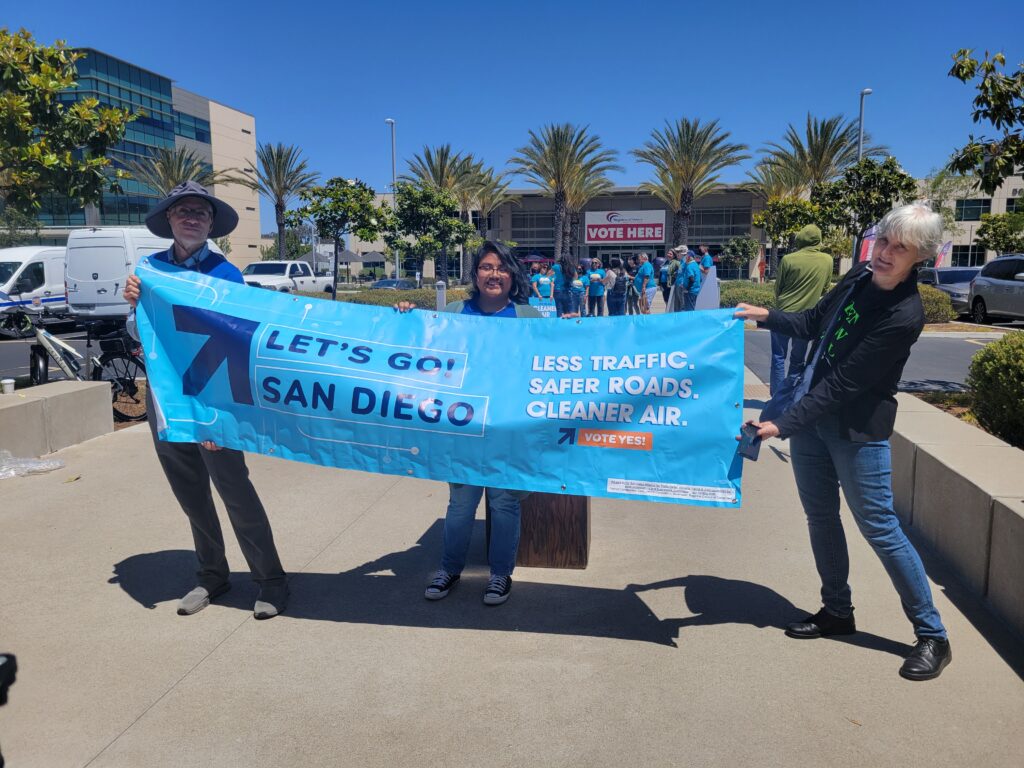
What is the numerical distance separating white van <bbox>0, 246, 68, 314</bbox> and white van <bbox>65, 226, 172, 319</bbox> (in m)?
3.89

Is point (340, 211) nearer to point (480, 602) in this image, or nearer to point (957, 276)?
point (957, 276)

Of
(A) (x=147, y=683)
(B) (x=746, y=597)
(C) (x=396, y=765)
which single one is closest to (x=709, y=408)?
(B) (x=746, y=597)

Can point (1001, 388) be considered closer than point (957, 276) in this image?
Yes

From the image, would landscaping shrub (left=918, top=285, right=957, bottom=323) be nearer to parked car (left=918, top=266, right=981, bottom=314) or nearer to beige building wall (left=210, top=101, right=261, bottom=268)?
parked car (left=918, top=266, right=981, bottom=314)

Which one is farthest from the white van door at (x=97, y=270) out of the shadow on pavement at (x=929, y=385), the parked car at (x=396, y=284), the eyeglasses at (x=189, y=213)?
the parked car at (x=396, y=284)

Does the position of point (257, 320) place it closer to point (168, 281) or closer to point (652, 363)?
point (168, 281)

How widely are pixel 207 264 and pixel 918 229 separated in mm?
3246

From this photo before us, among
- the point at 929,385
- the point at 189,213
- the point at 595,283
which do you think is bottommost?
the point at 929,385

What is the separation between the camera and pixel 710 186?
1769 inches

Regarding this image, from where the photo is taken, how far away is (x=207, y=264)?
406cm

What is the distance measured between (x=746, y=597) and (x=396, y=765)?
214cm

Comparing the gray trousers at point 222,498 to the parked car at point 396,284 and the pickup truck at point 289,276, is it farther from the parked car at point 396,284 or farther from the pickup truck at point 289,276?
the parked car at point 396,284

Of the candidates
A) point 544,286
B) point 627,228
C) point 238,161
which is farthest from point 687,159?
point 238,161

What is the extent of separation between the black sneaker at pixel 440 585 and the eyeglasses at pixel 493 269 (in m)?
1.56
